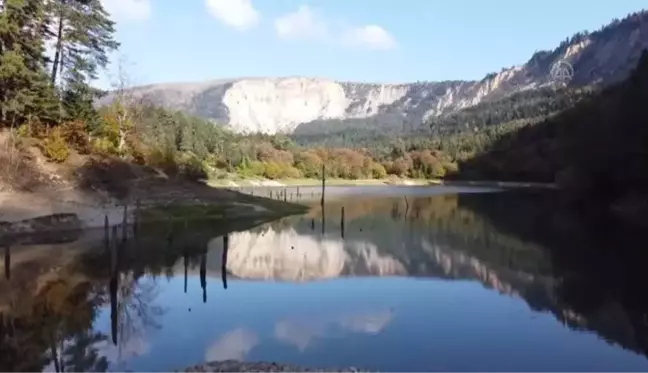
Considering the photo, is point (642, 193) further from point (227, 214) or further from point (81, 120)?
point (81, 120)

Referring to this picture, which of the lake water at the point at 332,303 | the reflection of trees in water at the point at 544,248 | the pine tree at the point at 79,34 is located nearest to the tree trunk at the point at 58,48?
the pine tree at the point at 79,34

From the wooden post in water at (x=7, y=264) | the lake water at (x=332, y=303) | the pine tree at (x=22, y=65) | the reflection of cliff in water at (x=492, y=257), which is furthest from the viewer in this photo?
the pine tree at (x=22, y=65)

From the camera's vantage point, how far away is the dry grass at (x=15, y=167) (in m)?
47.5

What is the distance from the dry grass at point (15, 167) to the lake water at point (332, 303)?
1004cm

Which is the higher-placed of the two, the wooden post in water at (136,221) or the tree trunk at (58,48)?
the tree trunk at (58,48)

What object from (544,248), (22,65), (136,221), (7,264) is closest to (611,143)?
(544,248)

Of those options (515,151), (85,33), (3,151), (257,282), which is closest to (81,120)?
(85,33)

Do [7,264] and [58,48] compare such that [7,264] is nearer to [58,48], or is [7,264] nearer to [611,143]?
[58,48]

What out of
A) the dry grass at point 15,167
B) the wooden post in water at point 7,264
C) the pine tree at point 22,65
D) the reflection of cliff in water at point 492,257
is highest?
the pine tree at point 22,65

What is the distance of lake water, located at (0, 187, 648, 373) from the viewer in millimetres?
18875

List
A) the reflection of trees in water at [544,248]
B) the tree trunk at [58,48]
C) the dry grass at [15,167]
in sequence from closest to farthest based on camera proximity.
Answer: the reflection of trees in water at [544,248], the dry grass at [15,167], the tree trunk at [58,48]

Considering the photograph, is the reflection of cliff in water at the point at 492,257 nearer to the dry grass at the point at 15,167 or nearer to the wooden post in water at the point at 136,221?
the wooden post in water at the point at 136,221

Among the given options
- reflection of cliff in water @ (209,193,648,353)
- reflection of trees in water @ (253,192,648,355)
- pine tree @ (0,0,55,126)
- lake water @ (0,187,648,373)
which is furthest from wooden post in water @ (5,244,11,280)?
pine tree @ (0,0,55,126)

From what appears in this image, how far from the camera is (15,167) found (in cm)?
4944
